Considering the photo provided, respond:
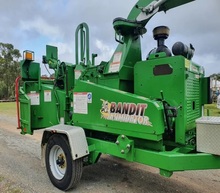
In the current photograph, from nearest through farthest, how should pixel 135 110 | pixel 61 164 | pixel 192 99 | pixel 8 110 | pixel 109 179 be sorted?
pixel 135 110 < pixel 192 99 < pixel 61 164 < pixel 109 179 < pixel 8 110

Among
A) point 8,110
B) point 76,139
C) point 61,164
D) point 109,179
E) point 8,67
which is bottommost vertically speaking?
point 109,179

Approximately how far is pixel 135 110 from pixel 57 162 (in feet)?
6.06

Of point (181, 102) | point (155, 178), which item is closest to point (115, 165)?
point (155, 178)

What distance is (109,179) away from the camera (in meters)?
4.39

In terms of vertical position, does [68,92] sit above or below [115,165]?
above

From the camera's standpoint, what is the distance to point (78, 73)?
14.7 feet

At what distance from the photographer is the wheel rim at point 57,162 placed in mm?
4070

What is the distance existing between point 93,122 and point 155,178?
1706 mm

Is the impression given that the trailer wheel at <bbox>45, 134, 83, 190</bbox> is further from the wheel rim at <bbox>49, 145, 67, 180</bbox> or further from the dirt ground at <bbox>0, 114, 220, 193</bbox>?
the dirt ground at <bbox>0, 114, 220, 193</bbox>

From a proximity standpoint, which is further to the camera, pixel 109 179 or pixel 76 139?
pixel 109 179

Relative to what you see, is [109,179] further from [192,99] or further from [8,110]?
[8,110]

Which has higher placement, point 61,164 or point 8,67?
point 8,67

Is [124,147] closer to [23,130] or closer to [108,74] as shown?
[108,74]

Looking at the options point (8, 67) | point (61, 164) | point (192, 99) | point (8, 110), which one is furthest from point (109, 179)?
point (8, 67)
